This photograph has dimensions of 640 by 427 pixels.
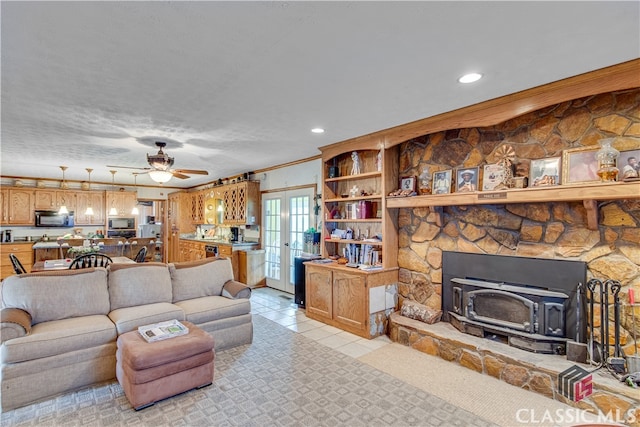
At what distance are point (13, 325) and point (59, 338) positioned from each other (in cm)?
34

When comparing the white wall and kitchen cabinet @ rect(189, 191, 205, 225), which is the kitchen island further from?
the white wall

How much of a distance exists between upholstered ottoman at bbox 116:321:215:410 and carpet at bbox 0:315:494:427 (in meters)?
0.10

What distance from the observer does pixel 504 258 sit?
329 centimetres

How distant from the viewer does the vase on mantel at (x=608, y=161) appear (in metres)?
2.49

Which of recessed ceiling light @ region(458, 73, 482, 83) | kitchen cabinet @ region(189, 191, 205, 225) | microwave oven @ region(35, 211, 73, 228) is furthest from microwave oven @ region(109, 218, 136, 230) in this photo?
recessed ceiling light @ region(458, 73, 482, 83)

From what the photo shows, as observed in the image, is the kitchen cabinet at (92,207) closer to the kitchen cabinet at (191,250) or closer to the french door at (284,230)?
the kitchen cabinet at (191,250)

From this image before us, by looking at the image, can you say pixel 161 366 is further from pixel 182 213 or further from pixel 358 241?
pixel 182 213

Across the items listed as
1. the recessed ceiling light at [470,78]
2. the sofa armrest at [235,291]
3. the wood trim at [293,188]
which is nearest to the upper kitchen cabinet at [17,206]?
the wood trim at [293,188]

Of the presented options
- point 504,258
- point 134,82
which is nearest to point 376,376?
point 504,258

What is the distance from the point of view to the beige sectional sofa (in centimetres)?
261

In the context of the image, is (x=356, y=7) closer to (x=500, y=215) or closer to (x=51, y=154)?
(x=500, y=215)

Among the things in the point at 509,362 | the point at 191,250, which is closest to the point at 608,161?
the point at 509,362

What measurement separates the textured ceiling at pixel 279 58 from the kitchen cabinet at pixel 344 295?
187 cm

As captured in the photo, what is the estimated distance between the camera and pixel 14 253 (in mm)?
7496
